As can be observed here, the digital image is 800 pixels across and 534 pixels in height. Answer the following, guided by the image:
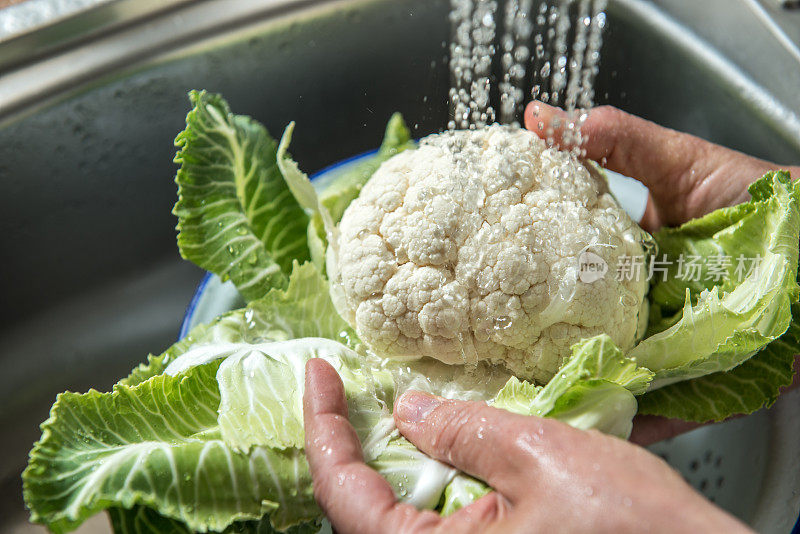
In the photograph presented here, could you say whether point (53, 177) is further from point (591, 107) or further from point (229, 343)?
point (591, 107)

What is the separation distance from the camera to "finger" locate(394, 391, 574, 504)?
0.66m

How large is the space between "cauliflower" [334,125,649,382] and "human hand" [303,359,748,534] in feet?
0.41

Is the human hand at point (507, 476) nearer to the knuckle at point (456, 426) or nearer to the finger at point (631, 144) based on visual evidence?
the knuckle at point (456, 426)

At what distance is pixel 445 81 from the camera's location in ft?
3.62

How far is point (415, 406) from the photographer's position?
79 centimetres

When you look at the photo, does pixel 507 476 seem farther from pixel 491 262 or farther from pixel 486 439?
pixel 491 262

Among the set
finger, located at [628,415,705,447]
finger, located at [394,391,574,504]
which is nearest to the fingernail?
finger, located at [394,391,574,504]

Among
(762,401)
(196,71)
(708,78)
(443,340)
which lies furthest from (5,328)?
(708,78)

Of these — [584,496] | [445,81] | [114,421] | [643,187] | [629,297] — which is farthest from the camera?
[643,187]

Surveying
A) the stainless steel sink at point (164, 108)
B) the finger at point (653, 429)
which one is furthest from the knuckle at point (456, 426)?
the stainless steel sink at point (164, 108)

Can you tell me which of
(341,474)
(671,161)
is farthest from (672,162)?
(341,474)

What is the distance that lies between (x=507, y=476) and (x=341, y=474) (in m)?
0.17

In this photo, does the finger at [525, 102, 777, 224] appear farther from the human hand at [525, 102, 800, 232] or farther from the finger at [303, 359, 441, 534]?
the finger at [303, 359, 441, 534]

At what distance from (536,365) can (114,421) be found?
51cm
